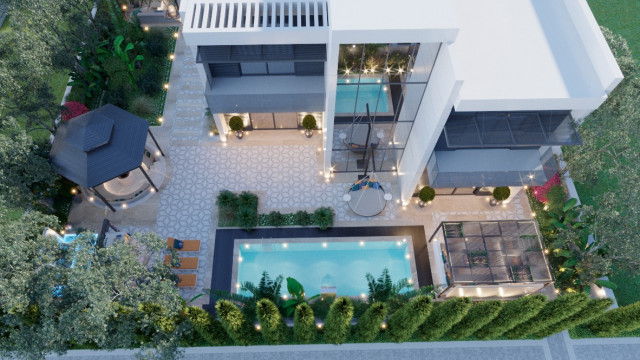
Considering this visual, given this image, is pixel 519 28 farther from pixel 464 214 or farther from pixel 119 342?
pixel 119 342

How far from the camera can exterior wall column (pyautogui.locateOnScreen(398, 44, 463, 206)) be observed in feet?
59.4

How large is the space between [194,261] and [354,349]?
35.7 feet

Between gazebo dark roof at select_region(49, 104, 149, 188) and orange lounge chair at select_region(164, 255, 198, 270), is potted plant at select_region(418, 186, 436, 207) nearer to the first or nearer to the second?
orange lounge chair at select_region(164, 255, 198, 270)

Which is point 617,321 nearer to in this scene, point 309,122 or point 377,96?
point 377,96

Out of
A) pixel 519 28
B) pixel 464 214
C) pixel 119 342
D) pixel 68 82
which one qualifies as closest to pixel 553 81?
pixel 519 28

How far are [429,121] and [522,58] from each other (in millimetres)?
5322

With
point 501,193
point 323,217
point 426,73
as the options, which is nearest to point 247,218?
point 323,217

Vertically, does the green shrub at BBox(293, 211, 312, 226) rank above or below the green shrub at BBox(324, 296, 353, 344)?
above

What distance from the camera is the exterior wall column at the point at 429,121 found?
1811 cm

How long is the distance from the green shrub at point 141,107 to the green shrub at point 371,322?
70.4 ft

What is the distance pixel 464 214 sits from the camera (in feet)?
88.5

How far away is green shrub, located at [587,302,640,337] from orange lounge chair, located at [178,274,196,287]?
2273cm

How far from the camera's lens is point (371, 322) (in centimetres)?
1964

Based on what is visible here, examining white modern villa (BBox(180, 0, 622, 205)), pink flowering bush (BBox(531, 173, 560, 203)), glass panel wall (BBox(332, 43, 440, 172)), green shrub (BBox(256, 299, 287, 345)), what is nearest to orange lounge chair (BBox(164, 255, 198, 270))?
green shrub (BBox(256, 299, 287, 345))
